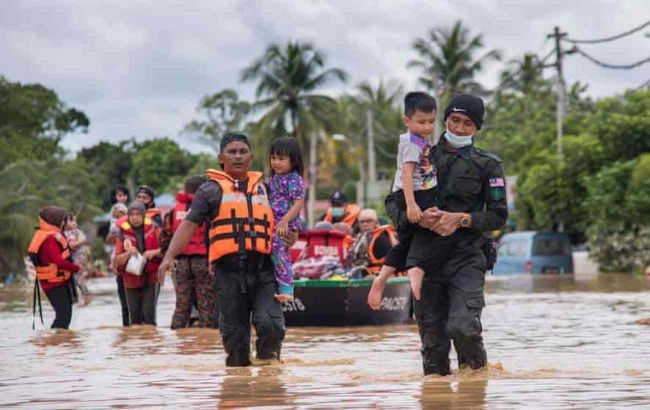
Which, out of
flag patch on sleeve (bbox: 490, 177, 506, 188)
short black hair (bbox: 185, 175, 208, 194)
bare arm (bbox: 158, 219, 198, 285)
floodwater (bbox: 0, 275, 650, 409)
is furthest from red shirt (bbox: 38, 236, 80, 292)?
flag patch on sleeve (bbox: 490, 177, 506, 188)

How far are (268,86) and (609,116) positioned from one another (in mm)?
30206

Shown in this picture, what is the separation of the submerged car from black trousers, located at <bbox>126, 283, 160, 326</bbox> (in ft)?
88.6

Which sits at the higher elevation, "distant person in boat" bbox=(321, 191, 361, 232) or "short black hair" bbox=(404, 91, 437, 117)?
"distant person in boat" bbox=(321, 191, 361, 232)

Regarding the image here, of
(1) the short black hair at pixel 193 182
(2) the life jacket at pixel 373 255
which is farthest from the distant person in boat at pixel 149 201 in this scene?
(2) the life jacket at pixel 373 255

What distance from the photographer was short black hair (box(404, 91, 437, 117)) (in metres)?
9.40

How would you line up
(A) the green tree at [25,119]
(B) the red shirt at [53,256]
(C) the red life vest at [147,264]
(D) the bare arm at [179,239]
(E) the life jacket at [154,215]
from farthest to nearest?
(A) the green tree at [25,119], (E) the life jacket at [154,215], (C) the red life vest at [147,264], (B) the red shirt at [53,256], (D) the bare arm at [179,239]

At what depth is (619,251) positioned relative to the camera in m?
42.9

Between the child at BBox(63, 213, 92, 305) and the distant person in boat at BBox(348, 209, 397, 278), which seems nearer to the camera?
the distant person in boat at BBox(348, 209, 397, 278)

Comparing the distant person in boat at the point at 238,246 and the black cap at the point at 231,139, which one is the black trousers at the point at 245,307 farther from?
the black cap at the point at 231,139

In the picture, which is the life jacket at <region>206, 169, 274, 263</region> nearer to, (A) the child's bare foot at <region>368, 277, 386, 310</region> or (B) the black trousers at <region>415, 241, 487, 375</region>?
(A) the child's bare foot at <region>368, 277, 386, 310</region>

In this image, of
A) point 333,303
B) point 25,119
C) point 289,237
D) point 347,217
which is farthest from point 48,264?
point 25,119

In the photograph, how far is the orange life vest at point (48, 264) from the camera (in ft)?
55.4

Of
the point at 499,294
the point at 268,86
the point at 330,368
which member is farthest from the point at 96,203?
the point at 330,368

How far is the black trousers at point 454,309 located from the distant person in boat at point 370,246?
26.8 feet
